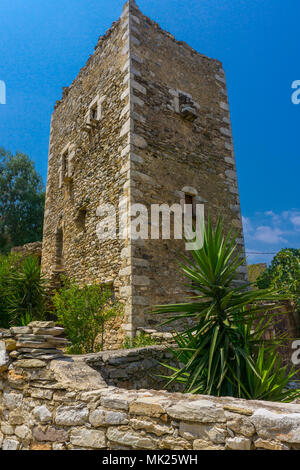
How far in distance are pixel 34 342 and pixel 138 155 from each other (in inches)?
182

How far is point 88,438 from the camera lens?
2.48m

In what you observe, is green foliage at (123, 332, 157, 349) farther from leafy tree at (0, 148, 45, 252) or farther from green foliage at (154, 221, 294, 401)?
leafy tree at (0, 148, 45, 252)

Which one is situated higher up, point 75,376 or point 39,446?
point 75,376

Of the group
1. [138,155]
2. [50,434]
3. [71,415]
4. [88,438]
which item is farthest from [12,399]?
[138,155]

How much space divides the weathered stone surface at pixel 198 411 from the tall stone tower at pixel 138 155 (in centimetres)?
379

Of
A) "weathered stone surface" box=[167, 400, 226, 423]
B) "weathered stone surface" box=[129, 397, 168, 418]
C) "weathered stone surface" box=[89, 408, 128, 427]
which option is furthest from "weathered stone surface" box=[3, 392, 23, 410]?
"weathered stone surface" box=[167, 400, 226, 423]

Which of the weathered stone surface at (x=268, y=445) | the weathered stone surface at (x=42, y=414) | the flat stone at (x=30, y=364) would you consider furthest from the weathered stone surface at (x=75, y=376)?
the weathered stone surface at (x=268, y=445)

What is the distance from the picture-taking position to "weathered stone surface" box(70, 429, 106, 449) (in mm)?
2414

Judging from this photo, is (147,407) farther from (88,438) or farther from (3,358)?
(3,358)

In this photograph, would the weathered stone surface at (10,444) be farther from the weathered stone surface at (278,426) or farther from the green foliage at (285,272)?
the green foliage at (285,272)

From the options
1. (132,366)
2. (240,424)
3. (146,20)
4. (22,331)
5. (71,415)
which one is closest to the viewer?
(240,424)

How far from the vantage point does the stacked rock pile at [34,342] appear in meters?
3.29
